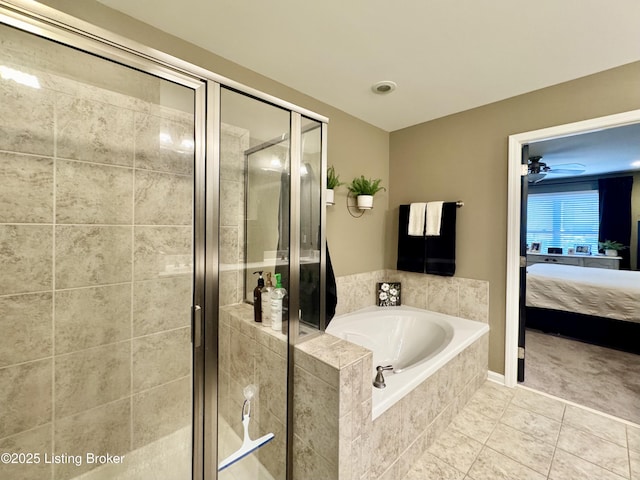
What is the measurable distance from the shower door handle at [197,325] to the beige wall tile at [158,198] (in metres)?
0.53

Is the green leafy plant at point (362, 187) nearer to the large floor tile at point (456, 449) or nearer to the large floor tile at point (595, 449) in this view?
the large floor tile at point (456, 449)

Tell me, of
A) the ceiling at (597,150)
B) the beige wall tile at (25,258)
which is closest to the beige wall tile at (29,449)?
the beige wall tile at (25,258)

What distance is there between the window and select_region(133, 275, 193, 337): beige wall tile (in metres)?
6.44

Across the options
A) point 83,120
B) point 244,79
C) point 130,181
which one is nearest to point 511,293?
point 244,79

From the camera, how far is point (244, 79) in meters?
1.91

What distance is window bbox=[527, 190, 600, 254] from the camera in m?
5.56

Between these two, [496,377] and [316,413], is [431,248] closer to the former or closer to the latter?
[496,377]

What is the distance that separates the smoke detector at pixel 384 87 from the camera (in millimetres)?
2053

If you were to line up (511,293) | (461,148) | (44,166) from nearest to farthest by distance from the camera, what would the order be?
(44,166) < (511,293) < (461,148)

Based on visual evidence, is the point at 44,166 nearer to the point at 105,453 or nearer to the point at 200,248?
the point at 200,248

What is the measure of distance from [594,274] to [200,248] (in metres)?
4.88

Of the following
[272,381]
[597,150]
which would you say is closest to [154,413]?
[272,381]

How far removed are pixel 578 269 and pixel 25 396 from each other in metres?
Answer: 5.90

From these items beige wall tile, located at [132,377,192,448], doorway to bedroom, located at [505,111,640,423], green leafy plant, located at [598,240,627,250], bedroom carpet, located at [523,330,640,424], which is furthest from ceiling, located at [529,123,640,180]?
beige wall tile, located at [132,377,192,448]
